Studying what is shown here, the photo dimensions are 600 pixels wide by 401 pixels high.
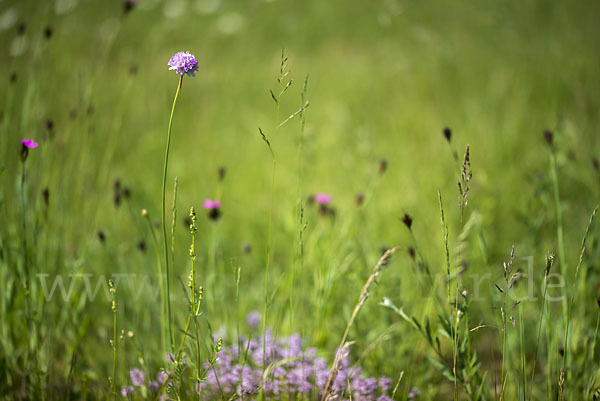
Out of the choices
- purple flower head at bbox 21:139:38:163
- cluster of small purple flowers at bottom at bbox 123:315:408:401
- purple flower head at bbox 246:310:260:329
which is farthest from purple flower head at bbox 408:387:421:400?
purple flower head at bbox 21:139:38:163

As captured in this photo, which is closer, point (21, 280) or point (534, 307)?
point (21, 280)

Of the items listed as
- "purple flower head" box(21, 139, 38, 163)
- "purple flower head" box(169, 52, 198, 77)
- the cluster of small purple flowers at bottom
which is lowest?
the cluster of small purple flowers at bottom

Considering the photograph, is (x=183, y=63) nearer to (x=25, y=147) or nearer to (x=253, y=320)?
(x=25, y=147)

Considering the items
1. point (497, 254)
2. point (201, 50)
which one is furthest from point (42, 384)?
point (201, 50)

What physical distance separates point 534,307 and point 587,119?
168 cm

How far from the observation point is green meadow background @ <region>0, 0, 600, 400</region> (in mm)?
1358

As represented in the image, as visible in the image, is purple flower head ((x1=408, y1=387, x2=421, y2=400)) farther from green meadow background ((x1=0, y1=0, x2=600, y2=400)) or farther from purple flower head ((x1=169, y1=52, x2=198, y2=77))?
purple flower head ((x1=169, y1=52, x2=198, y2=77))

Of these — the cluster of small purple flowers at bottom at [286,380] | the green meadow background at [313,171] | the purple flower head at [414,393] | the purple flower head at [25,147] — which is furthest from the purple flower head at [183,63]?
the purple flower head at [414,393]

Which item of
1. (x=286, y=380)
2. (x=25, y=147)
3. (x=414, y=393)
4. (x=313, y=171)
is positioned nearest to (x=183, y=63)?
(x=25, y=147)

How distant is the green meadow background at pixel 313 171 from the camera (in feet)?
4.46

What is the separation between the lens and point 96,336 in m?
1.66

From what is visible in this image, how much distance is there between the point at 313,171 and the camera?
2.83 meters

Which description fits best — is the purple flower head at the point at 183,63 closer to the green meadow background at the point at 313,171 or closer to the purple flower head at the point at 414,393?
the green meadow background at the point at 313,171

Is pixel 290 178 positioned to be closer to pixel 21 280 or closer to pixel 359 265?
pixel 359 265
